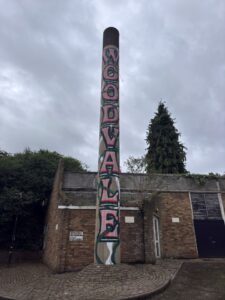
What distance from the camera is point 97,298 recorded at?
5.89 meters

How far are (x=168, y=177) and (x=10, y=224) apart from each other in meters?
11.0

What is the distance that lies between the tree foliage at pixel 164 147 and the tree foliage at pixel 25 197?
1056 centimetres

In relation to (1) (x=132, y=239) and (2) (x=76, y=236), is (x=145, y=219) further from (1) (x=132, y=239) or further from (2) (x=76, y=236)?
(2) (x=76, y=236)

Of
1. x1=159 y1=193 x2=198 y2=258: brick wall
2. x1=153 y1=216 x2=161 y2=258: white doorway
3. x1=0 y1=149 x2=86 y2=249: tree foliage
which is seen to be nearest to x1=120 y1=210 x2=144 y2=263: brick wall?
x1=153 y1=216 x2=161 y2=258: white doorway

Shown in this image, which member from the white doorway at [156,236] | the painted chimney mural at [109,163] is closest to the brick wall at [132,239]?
the painted chimney mural at [109,163]

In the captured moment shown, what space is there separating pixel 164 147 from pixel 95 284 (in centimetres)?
1932

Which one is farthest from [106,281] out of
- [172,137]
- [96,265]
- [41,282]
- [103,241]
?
[172,137]

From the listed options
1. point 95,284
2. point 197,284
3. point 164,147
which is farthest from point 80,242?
point 164,147

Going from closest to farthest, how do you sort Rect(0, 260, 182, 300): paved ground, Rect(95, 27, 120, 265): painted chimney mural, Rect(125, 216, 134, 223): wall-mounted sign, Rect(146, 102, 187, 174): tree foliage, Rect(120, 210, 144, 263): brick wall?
Rect(0, 260, 182, 300): paved ground
Rect(95, 27, 120, 265): painted chimney mural
Rect(120, 210, 144, 263): brick wall
Rect(125, 216, 134, 223): wall-mounted sign
Rect(146, 102, 187, 174): tree foliage

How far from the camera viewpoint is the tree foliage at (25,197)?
1531 centimetres

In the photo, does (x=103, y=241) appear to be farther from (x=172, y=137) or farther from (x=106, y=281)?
(x=172, y=137)

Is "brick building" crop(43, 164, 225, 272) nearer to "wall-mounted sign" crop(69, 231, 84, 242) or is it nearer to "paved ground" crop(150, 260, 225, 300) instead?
"wall-mounted sign" crop(69, 231, 84, 242)

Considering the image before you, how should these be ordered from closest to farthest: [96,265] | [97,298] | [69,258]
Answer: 1. [97,298]
2. [96,265]
3. [69,258]

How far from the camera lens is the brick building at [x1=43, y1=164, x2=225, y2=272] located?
10.1 metres
